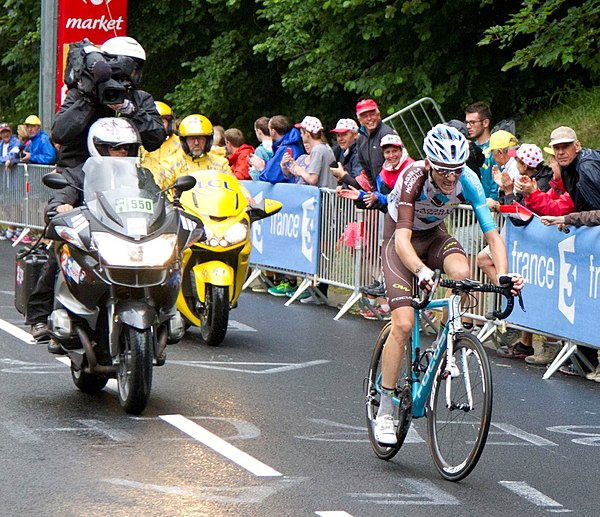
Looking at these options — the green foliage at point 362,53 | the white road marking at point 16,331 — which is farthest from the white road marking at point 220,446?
the green foliage at point 362,53

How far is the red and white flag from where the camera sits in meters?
11.4

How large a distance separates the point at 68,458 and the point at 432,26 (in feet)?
47.7

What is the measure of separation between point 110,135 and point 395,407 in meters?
2.61

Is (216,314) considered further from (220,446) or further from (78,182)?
(220,446)

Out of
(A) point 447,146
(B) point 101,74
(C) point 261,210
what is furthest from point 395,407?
(C) point 261,210

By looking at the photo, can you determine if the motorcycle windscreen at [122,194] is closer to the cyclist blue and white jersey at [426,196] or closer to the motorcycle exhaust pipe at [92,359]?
the motorcycle exhaust pipe at [92,359]

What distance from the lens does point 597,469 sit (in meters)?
7.53

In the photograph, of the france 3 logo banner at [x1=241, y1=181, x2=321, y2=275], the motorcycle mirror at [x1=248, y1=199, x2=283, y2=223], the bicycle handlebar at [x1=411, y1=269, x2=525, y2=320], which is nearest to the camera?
the bicycle handlebar at [x1=411, y1=269, x2=525, y2=320]

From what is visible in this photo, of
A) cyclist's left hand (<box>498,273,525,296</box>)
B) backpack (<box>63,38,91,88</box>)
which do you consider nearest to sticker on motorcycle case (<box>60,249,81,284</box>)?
backpack (<box>63,38,91,88</box>)

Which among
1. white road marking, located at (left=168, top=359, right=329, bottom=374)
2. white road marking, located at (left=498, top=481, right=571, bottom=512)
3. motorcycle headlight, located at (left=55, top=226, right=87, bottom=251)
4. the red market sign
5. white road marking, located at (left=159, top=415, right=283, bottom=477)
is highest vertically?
the red market sign

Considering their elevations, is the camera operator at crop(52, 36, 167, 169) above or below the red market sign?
below

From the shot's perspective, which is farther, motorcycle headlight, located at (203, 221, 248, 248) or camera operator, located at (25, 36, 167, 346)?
motorcycle headlight, located at (203, 221, 248, 248)

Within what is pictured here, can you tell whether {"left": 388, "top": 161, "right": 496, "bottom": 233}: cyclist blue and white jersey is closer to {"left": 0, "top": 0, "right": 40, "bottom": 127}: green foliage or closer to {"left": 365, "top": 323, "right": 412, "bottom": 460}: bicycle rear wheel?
{"left": 365, "top": 323, "right": 412, "bottom": 460}: bicycle rear wheel

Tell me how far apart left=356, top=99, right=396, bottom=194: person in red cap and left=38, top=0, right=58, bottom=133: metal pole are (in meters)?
10.2
